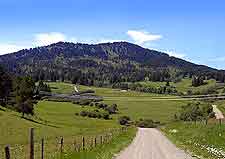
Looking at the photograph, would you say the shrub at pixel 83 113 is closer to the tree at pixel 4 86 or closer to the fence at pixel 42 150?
the tree at pixel 4 86

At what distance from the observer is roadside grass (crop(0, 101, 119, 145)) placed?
88.0 meters

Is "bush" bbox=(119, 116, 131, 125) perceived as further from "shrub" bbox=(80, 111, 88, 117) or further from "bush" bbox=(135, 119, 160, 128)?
"shrub" bbox=(80, 111, 88, 117)

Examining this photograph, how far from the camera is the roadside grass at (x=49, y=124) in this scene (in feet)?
289

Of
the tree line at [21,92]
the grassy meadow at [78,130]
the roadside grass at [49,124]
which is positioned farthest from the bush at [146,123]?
the tree line at [21,92]

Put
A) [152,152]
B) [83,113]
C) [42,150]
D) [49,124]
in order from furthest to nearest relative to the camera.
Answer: [83,113] → [49,124] → [152,152] → [42,150]

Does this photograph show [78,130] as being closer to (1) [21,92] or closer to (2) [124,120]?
(1) [21,92]

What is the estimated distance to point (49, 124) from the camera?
119 meters

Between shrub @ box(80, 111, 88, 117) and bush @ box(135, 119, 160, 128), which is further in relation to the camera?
bush @ box(135, 119, 160, 128)

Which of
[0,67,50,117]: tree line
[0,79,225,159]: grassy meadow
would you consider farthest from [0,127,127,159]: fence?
[0,67,50,117]: tree line

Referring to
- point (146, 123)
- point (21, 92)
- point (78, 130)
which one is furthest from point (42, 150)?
point (146, 123)

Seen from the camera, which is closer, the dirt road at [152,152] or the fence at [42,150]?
the fence at [42,150]

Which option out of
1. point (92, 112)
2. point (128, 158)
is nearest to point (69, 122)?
point (92, 112)

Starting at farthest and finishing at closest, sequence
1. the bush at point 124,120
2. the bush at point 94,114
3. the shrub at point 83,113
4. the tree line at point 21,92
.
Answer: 1. the bush at point 124,120
2. the bush at point 94,114
3. the shrub at point 83,113
4. the tree line at point 21,92

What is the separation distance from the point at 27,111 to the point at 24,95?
444cm
